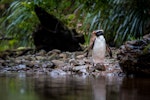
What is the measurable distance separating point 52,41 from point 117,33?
6.00ft

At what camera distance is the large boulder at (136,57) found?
20.6ft

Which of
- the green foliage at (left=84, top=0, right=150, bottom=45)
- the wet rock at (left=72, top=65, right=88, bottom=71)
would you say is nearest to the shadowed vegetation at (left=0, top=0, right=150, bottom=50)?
the green foliage at (left=84, top=0, right=150, bottom=45)

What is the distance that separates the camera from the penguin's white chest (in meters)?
8.37

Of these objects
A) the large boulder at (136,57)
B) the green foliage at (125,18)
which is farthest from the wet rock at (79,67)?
the green foliage at (125,18)

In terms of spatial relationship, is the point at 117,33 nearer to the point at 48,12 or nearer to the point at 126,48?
the point at 48,12

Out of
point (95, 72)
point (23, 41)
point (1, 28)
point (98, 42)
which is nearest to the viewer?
point (95, 72)

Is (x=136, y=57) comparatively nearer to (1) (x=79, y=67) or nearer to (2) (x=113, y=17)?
(1) (x=79, y=67)

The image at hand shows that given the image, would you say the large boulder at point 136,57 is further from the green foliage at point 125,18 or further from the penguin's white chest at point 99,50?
the green foliage at point 125,18

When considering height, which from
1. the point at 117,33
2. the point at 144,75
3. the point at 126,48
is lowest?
the point at 144,75

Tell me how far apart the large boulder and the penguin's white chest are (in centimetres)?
170

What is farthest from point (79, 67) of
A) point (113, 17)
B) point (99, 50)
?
point (113, 17)

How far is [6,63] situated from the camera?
8.97 m

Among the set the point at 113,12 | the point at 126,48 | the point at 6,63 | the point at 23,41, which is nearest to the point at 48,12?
the point at 113,12

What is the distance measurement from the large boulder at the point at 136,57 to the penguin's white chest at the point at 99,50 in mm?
1702
